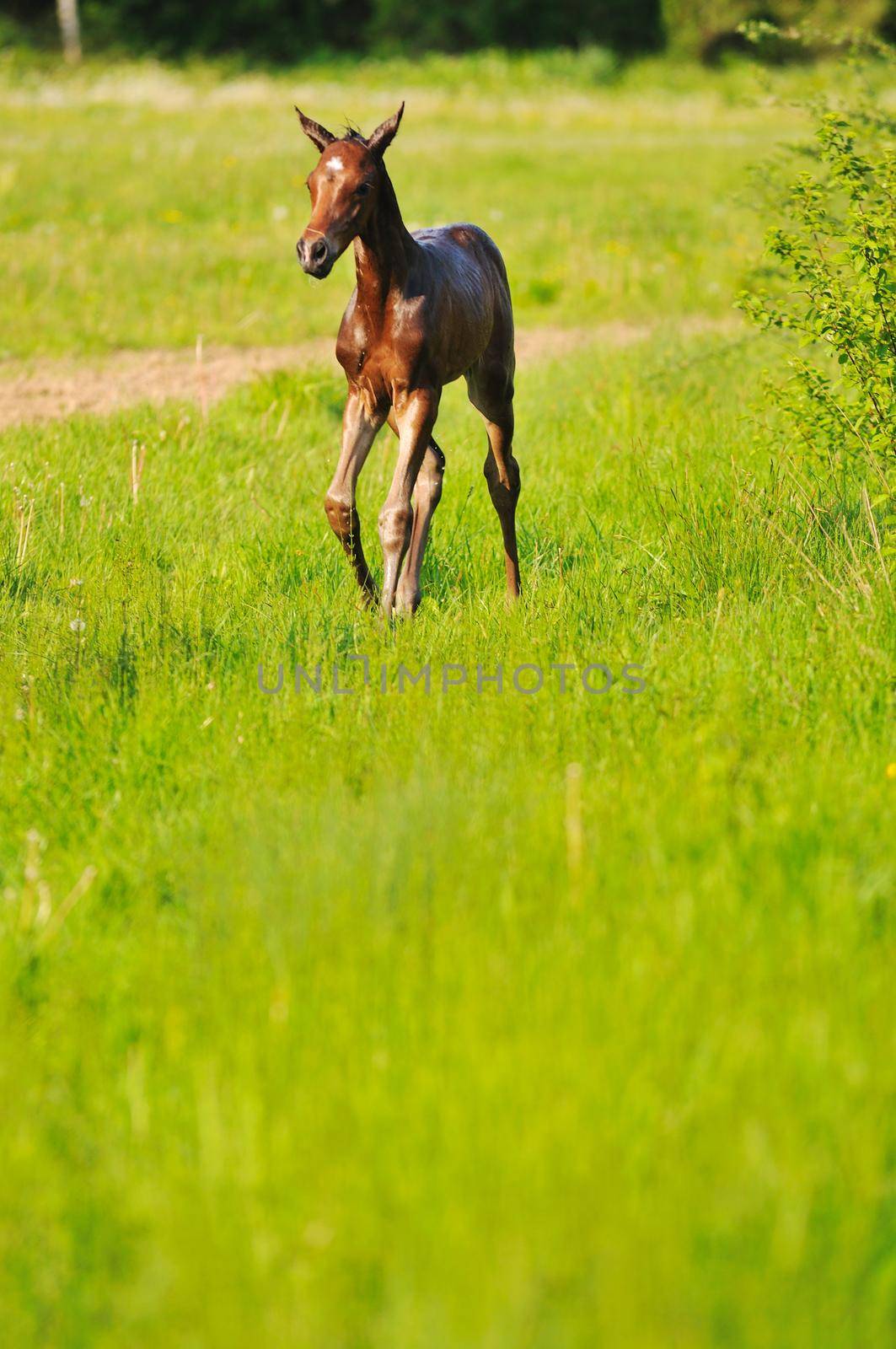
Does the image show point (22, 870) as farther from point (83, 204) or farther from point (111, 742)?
point (83, 204)

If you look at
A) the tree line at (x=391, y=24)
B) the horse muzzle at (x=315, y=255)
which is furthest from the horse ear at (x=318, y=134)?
the tree line at (x=391, y=24)

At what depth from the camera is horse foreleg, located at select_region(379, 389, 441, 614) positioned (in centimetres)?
536

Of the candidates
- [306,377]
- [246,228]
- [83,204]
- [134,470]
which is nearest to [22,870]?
[134,470]

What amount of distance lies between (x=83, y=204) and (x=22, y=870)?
14619 mm

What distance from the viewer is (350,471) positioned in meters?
5.48

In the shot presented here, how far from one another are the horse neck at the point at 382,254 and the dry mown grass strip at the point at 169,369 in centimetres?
358

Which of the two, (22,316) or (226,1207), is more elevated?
(226,1207)

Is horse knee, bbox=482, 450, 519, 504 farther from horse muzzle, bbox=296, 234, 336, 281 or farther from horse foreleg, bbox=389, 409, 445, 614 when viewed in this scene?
horse muzzle, bbox=296, 234, 336, 281

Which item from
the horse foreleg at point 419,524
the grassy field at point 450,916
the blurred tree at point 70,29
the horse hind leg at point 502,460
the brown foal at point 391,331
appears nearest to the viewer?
the grassy field at point 450,916

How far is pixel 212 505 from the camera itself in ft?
23.0

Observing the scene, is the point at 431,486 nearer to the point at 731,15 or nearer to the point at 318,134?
the point at 318,134

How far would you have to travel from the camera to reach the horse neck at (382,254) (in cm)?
519

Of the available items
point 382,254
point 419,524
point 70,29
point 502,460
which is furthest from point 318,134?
point 70,29

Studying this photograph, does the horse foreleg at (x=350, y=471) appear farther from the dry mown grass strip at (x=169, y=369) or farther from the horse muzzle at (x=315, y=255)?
the dry mown grass strip at (x=169, y=369)
